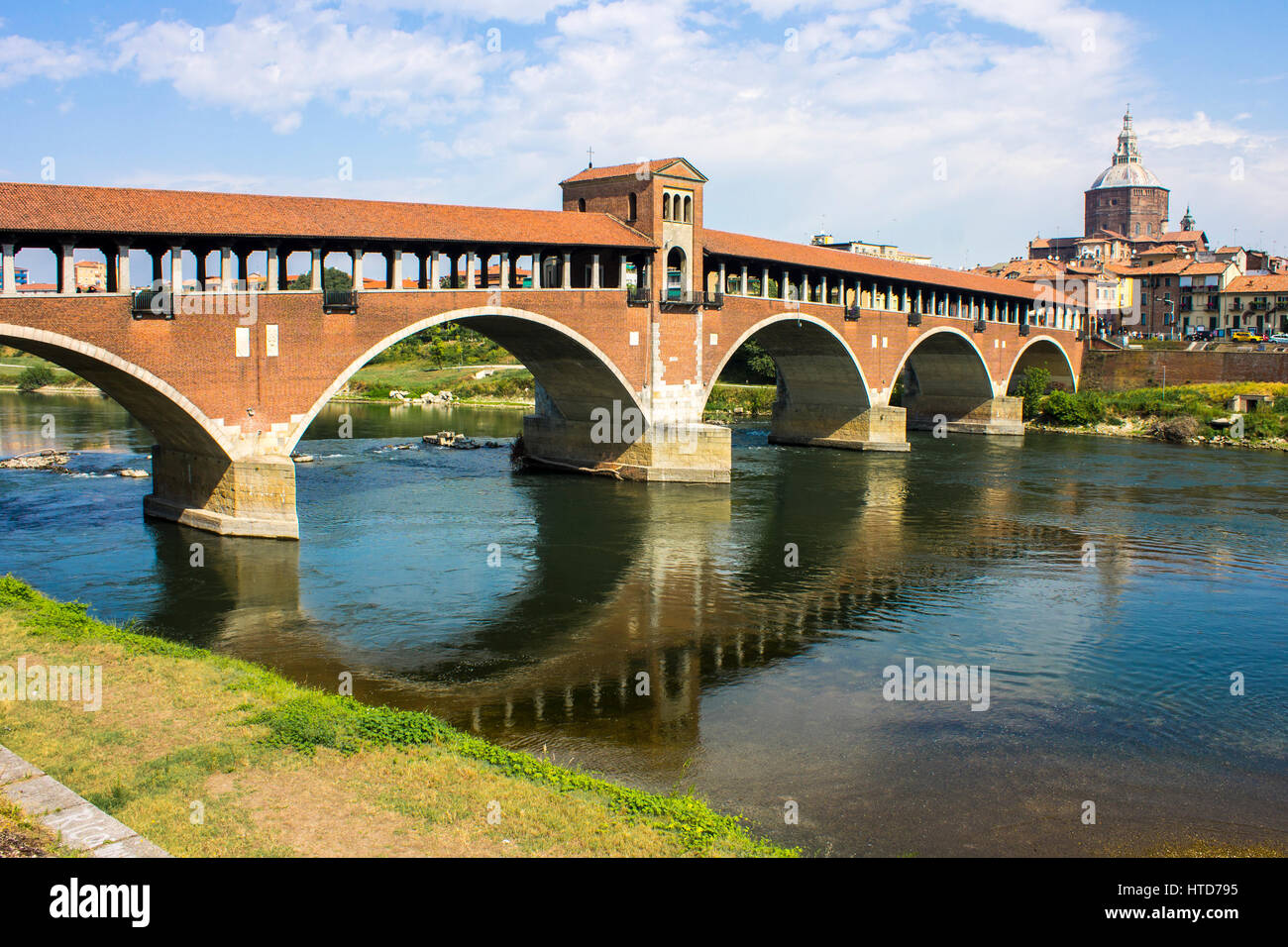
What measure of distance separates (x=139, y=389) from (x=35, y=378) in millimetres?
66217

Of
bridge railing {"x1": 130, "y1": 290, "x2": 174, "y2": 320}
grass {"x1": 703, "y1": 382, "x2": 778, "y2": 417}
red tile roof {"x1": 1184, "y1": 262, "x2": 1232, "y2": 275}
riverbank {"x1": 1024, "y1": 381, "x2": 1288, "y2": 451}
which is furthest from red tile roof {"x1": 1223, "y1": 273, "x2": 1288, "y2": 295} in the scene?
bridge railing {"x1": 130, "y1": 290, "x2": 174, "y2": 320}

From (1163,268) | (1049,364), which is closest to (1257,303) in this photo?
(1163,268)

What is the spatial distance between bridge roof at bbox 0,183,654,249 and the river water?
810 centimetres

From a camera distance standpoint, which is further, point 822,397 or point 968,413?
point 968,413

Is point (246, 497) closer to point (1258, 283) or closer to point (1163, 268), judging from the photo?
point (1258, 283)

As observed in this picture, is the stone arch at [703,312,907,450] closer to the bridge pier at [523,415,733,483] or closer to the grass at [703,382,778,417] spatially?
the bridge pier at [523,415,733,483]

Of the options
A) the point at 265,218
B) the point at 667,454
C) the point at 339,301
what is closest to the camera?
the point at 265,218

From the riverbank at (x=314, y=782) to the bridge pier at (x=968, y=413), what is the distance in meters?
58.2

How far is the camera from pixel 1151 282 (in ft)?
312

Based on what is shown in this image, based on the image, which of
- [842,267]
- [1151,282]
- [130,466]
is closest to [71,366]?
[130,466]

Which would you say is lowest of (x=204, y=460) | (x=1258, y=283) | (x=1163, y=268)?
(x=204, y=460)

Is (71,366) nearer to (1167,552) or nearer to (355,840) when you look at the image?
(355,840)

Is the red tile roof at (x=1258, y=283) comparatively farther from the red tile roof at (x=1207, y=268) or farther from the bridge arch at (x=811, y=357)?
the bridge arch at (x=811, y=357)

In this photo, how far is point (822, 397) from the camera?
5528 centimetres
